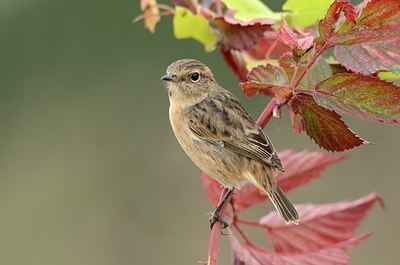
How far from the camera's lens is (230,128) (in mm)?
2516

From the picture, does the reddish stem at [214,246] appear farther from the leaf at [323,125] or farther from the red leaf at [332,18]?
the red leaf at [332,18]

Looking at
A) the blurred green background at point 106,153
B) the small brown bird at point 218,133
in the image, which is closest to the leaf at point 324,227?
the small brown bird at point 218,133

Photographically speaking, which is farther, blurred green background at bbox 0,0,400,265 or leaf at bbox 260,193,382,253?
blurred green background at bbox 0,0,400,265

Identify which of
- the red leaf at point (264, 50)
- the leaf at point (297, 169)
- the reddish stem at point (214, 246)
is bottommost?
the reddish stem at point (214, 246)

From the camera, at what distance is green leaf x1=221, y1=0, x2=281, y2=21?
186cm

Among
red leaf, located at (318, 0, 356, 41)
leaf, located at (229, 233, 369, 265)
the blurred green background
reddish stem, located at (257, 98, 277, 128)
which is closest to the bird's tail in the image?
leaf, located at (229, 233, 369, 265)

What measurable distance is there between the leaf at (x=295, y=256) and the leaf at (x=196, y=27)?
0.55 meters

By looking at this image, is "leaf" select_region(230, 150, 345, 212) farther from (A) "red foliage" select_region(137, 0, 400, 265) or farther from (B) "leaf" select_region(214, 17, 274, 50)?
(B) "leaf" select_region(214, 17, 274, 50)

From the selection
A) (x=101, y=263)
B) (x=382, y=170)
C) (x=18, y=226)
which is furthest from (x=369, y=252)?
(x=18, y=226)

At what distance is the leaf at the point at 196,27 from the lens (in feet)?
6.31

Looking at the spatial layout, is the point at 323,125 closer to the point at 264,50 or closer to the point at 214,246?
the point at 214,246

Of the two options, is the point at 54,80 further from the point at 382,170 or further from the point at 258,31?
the point at 258,31

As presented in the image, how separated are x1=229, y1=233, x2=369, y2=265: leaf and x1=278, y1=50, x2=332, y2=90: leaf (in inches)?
15.0

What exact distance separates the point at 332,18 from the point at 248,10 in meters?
0.59
